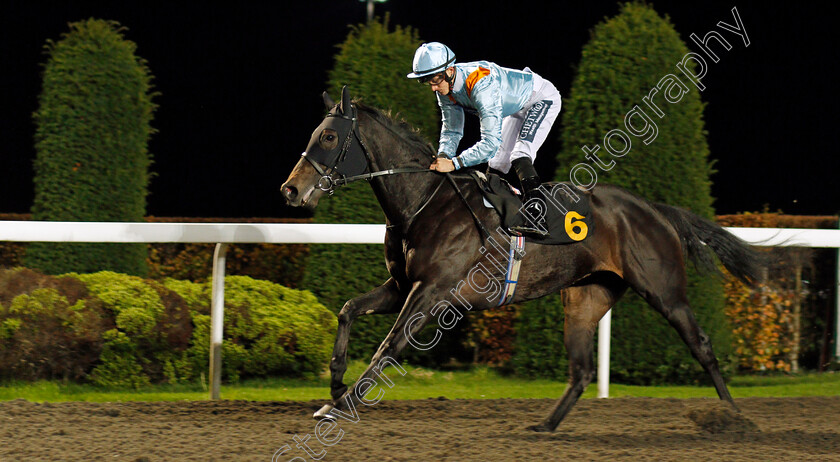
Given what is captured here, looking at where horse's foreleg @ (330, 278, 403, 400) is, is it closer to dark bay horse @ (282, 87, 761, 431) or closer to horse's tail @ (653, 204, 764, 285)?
dark bay horse @ (282, 87, 761, 431)

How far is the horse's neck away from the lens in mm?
3887

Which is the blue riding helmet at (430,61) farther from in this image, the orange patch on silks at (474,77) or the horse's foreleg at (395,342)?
the horse's foreleg at (395,342)

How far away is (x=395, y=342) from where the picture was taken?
3.70 metres

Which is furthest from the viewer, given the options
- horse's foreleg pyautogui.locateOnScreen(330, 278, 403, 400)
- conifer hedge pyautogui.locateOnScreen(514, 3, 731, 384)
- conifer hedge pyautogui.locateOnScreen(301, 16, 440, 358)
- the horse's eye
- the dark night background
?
the dark night background

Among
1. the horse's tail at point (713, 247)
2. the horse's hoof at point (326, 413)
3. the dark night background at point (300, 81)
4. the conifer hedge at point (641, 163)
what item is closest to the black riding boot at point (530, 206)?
the horse's tail at point (713, 247)

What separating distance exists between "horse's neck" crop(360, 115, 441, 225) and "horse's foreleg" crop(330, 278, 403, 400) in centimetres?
37

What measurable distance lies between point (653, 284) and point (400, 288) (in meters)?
1.31

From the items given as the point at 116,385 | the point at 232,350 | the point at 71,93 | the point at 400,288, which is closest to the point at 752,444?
the point at 400,288

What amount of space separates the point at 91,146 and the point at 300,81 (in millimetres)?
7115

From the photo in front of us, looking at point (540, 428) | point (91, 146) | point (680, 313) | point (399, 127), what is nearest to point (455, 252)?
point (399, 127)

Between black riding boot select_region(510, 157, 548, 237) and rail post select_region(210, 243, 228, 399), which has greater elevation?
black riding boot select_region(510, 157, 548, 237)

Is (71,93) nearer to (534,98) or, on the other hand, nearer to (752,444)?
(534,98)

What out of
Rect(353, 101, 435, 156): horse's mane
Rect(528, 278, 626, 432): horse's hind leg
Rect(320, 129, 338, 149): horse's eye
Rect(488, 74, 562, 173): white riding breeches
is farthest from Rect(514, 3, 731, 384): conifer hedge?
Rect(320, 129, 338, 149): horse's eye

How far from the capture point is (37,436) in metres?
3.41
